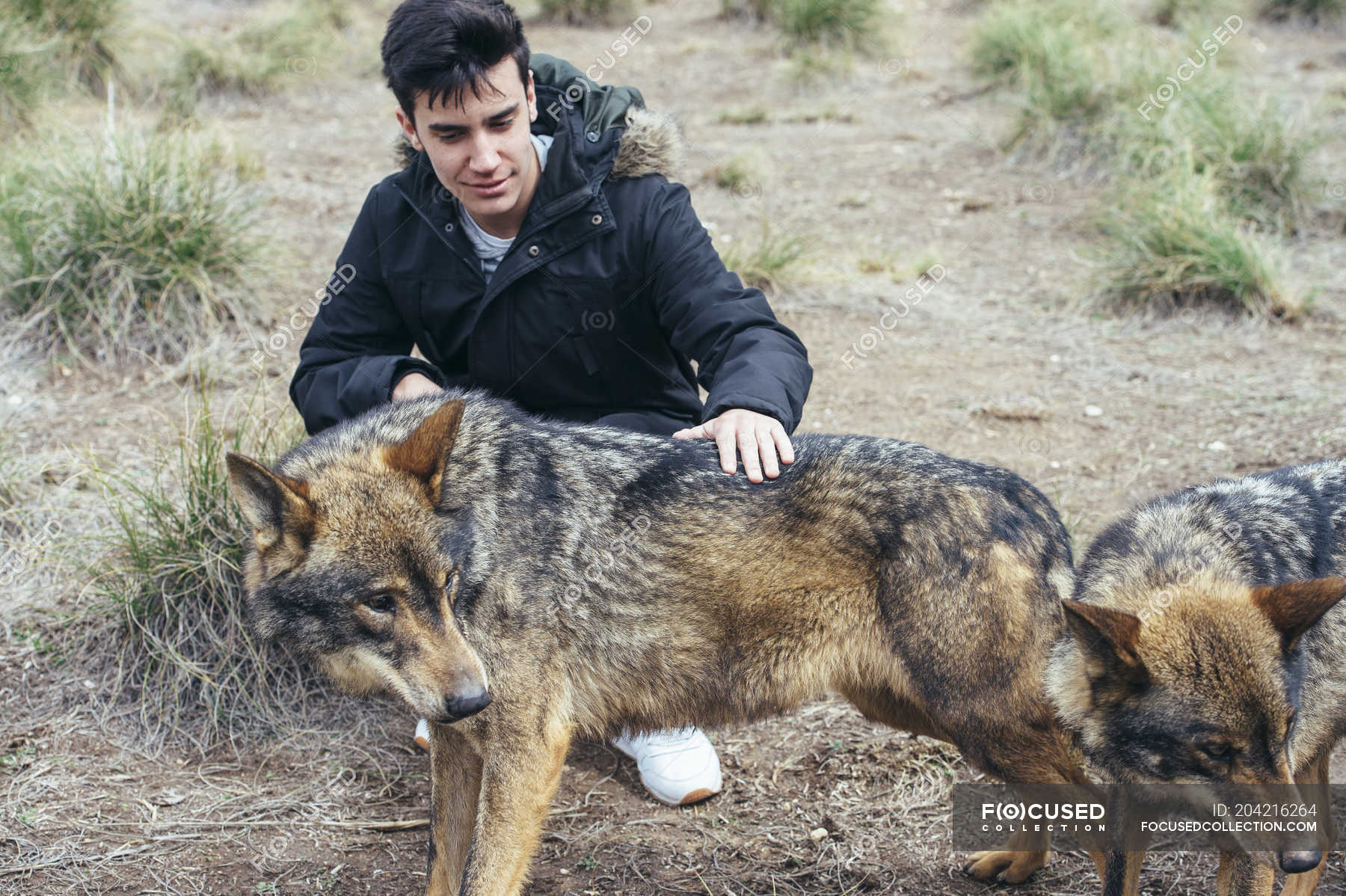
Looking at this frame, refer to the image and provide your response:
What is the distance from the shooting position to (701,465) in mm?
3406

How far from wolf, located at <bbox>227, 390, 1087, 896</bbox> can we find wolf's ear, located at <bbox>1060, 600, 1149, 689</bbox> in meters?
0.26

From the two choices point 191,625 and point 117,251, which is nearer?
point 191,625

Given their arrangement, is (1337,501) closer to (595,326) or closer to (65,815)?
(595,326)

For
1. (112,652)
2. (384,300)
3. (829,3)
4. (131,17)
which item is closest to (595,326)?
(384,300)

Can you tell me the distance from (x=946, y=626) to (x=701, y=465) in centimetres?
89

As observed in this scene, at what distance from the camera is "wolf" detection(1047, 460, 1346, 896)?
2.76 meters

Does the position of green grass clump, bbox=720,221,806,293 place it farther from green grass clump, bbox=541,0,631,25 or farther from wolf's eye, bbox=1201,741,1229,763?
green grass clump, bbox=541,0,631,25

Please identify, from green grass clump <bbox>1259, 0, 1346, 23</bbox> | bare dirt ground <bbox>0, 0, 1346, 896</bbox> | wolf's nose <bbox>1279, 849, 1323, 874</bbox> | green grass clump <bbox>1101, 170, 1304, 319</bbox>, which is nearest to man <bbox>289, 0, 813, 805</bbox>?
bare dirt ground <bbox>0, 0, 1346, 896</bbox>

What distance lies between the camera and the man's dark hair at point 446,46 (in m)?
3.54

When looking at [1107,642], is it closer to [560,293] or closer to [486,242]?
[560,293]

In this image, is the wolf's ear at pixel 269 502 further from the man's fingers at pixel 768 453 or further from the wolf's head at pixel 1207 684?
the wolf's head at pixel 1207 684

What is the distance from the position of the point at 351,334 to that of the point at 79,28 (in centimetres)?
882

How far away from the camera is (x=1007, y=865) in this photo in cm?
367

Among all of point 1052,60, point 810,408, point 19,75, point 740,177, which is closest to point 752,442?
point 810,408
